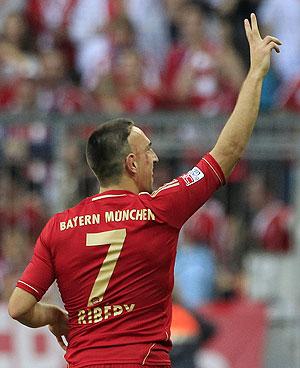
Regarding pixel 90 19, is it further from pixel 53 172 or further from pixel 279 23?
pixel 53 172

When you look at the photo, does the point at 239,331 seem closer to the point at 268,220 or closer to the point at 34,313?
the point at 268,220

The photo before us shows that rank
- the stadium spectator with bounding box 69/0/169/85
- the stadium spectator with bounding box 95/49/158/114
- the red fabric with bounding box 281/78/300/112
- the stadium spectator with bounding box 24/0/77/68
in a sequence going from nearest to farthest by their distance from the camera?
the stadium spectator with bounding box 95/49/158/114 < the red fabric with bounding box 281/78/300/112 < the stadium spectator with bounding box 69/0/169/85 < the stadium spectator with bounding box 24/0/77/68

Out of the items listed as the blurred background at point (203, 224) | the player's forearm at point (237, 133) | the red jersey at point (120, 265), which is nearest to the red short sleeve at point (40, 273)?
the red jersey at point (120, 265)

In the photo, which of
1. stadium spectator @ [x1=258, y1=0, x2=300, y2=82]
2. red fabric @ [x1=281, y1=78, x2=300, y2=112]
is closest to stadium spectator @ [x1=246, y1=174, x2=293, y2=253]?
red fabric @ [x1=281, y1=78, x2=300, y2=112]

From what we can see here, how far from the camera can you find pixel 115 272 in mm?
5676

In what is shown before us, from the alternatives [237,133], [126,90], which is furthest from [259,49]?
[126,90]

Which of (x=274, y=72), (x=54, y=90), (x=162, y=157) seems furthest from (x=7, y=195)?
(x=274, y=72)

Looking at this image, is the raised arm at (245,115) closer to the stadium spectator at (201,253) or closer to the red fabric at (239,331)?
the red fabric at (239,331)

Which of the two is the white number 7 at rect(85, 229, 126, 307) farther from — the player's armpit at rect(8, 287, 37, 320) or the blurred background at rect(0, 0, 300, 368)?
the blurred background at rect(0, 0, 300, 368)

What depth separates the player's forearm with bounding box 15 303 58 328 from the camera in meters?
5.73

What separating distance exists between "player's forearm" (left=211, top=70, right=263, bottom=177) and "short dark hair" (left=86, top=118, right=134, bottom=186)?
1.48 ft

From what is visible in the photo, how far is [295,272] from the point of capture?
10.8 meters

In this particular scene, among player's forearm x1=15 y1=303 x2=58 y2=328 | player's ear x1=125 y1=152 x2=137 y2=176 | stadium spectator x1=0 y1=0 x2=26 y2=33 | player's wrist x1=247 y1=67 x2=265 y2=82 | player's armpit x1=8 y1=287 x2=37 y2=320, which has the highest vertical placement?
stadium spectator x1=0 y1=0 x2=26 y2=33

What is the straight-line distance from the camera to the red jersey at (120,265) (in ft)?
18.6
